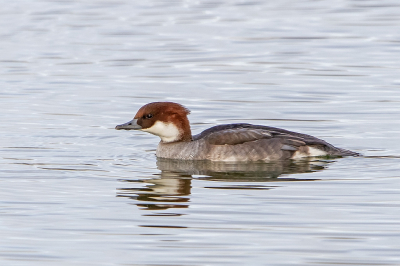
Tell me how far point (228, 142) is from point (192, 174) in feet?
3.60

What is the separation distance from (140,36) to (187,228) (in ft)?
48.9

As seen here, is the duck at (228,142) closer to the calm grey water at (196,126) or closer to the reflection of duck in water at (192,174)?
the reflection of duck in water at (192,174)

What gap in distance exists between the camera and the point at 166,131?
14.1 m

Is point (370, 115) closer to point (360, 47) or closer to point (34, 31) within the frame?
point (360, 47)

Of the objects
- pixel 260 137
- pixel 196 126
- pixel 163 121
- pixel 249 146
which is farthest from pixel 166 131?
pixel 196 126

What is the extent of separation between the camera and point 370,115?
53.7ft

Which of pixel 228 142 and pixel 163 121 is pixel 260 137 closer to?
pixel 228 142

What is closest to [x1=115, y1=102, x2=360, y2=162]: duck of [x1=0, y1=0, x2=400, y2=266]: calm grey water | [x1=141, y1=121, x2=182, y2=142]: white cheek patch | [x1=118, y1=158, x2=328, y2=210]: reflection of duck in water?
[x1=141, y1=121, x2=182, y2=142]: white cheek patch

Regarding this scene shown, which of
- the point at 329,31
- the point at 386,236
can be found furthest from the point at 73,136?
the point at 329,31

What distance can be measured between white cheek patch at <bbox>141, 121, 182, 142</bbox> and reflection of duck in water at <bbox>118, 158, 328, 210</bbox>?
44cm

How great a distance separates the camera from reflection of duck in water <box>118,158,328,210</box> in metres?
11.4

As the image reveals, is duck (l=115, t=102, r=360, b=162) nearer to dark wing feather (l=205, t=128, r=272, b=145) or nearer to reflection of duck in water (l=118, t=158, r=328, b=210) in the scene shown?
dark wing feather (l=205, t=128, r=272, b=145)

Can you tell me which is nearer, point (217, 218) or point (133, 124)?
point (217, 218)

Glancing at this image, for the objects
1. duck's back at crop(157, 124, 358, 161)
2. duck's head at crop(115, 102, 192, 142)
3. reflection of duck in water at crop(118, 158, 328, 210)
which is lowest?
reflection of duck in water at crop(118, 158, 328, 210)
